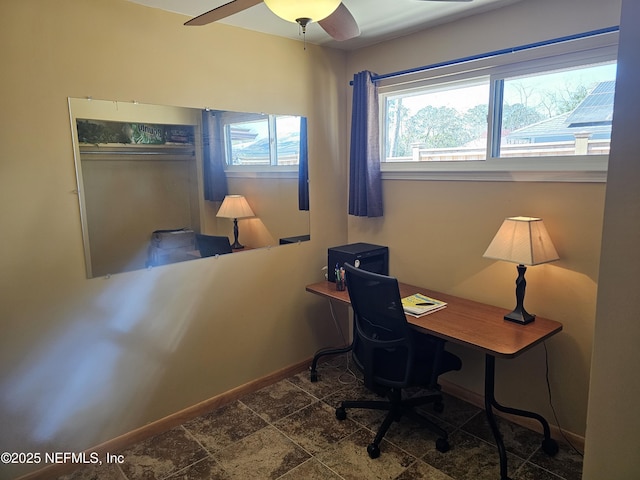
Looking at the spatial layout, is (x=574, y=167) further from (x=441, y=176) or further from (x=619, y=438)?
(x=619, y=438)

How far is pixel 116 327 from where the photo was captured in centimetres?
227

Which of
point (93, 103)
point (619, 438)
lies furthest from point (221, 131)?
point (619, 438)

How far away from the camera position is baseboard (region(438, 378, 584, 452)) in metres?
2.28

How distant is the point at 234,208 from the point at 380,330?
1.17 metres

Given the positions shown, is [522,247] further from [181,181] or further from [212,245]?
[181,181]

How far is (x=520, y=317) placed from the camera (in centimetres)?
224

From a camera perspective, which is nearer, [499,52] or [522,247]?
[522,247]

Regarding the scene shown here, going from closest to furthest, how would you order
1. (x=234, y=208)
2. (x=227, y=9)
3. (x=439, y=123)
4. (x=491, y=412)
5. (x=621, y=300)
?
(x=621, y=300) → (x=227, y=9) → (x=491, y=412) → (x=234, y=208) → (x=439, y=123)

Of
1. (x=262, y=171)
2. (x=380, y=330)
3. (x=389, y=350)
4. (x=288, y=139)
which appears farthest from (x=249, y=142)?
(x=389, y=350)

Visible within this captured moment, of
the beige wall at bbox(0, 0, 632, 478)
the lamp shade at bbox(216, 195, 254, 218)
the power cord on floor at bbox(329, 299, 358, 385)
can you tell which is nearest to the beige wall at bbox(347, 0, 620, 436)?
the beige wall at bbox(0, 0, 632, 478)

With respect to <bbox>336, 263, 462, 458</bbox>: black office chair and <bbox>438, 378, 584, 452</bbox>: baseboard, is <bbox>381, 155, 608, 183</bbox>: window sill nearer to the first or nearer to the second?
<bbox>336, 263, 462, 458</bbox>: black office chair

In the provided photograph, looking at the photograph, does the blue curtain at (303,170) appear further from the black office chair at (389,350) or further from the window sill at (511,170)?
the black office chair at (389,350)

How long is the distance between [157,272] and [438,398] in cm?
183

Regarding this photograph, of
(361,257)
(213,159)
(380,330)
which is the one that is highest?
(213,159)
